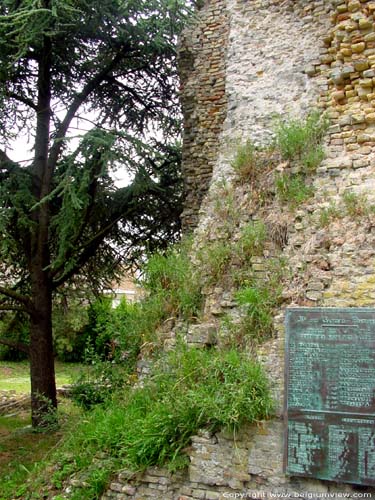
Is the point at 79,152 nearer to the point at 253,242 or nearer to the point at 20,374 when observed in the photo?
the point at 253,242

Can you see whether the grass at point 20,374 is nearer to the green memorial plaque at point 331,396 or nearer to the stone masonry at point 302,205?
the stone masonry at point 302,205

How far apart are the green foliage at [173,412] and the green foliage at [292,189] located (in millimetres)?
1861

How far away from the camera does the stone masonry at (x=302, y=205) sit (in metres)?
5.07

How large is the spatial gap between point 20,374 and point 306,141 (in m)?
16.0

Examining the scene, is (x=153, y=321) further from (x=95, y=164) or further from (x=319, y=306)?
(x=95, y=164)

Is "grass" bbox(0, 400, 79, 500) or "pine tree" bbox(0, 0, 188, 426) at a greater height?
"pine tree" bbox(0, 0, 188, 426)

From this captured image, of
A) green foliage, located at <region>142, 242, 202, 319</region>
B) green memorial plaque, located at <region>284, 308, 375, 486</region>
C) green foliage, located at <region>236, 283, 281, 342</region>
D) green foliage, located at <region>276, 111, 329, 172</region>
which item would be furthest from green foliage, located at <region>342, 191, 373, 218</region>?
green foliage, located at <region>142, 242, 202, 319</region>

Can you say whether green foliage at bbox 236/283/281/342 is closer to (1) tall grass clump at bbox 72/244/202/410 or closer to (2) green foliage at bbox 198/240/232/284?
(2) green foliage at bbox 198/240/232/284

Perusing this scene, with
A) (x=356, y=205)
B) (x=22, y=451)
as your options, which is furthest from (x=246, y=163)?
(x=22, y=451)

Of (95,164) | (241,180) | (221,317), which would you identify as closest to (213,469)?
(221,317)

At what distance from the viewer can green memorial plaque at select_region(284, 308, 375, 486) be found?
4.65 meters

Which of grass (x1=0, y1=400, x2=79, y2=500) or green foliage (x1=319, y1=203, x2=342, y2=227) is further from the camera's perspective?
grass (x1=0, y1=400, x2=79, y2=500)

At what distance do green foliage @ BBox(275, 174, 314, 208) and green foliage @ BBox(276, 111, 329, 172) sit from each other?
0.18m

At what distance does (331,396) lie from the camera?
485 centimetres
